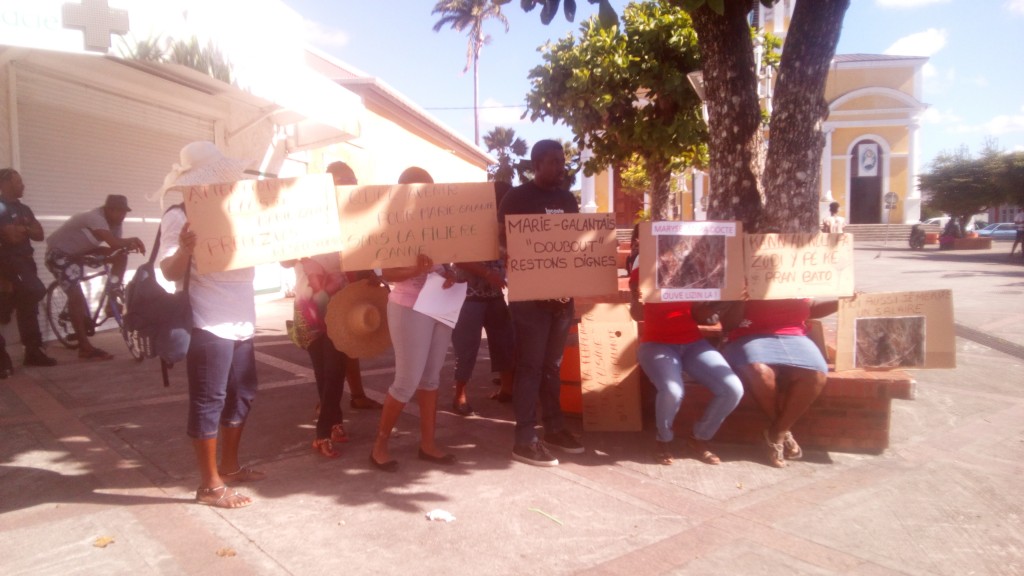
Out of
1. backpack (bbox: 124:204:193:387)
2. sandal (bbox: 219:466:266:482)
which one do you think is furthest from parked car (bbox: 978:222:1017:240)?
backpack (bbox: 124:204:193:387)

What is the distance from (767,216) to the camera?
5148 millimetres

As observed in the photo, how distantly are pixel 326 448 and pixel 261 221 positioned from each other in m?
1.56

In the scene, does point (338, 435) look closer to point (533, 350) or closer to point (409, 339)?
point (409, 339)

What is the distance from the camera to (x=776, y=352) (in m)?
4.36

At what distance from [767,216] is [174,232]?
12.6 ft

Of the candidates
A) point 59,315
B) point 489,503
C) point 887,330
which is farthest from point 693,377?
point 59,315

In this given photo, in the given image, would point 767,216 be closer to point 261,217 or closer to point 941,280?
point 261,217

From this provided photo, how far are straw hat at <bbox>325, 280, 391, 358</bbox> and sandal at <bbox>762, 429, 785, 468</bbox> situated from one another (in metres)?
2.39

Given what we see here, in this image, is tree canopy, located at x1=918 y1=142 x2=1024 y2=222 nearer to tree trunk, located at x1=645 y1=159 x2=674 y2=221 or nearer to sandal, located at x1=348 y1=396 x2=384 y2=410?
tree trunk, located at x1=645 y1=159 x2=674 y2=221

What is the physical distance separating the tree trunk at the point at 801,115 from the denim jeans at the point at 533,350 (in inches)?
70.6

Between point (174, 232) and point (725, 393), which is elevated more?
point (174, 232)

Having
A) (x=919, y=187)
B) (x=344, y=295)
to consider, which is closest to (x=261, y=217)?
(x=344, y=295)

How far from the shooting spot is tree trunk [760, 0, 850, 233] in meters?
4.88

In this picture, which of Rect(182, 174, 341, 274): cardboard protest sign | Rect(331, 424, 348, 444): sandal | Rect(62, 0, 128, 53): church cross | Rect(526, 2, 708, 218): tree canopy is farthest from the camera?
Rect(526, 2, 708, 218): tree canopy
